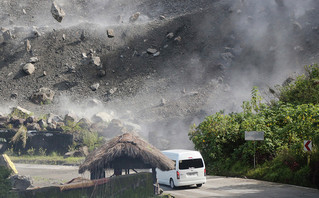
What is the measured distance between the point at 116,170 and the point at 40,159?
23.8 metres

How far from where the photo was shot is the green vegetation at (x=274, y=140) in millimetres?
22500

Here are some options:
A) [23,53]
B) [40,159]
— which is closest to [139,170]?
[40,159]

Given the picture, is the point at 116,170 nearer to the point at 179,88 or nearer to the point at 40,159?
the point at 40,159

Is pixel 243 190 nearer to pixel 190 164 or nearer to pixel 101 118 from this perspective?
pixel 190 164

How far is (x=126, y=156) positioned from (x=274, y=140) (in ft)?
41.8

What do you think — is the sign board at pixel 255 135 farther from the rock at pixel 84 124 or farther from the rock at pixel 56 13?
the rock at pixel 56 13

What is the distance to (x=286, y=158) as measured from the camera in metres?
23.3

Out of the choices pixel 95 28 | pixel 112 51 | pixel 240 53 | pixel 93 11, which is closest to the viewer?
pixel 240 53

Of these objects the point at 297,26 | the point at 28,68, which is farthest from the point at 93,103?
the point at 297,26

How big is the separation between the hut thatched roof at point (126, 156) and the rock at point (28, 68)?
52779 millimetres

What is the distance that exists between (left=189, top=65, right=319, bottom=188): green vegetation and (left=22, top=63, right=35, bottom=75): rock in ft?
136

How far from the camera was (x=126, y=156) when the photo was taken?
15.8 meters

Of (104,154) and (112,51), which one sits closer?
(104,154)

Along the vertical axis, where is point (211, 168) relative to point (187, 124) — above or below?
below
